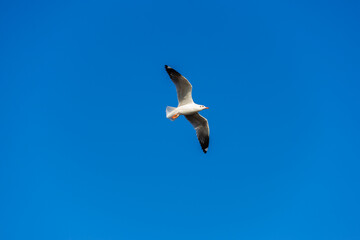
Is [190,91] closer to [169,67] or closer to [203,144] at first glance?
[169,67]

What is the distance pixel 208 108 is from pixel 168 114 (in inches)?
63.9

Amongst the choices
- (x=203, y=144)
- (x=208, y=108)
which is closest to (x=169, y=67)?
(x=208, y=108)

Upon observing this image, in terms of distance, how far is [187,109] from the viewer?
14312 mm

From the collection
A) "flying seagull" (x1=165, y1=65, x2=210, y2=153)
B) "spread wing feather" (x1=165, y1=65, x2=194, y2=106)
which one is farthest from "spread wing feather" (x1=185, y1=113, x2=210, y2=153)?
"spread wing feather" (x1=165, y1=65, x2=194, y2=106)

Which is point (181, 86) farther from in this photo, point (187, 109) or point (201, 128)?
point (201, 128)

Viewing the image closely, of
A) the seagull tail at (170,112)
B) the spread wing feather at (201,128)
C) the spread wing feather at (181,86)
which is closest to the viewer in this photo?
the spread wing feather at (181,86)

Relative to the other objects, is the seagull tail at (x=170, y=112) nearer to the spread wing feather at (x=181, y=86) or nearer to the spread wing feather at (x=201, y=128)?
the spread wing feather at (x=181, y=86)

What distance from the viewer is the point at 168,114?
47.4 feet

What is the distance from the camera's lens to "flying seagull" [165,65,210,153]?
13809 mm

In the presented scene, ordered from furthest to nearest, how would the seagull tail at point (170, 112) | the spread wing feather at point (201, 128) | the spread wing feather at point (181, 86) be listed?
1. the spread wing feather at point (201, 128)
2. the seagull tail at point (170, 112)
3. the spread wing feather at point (181, 86)

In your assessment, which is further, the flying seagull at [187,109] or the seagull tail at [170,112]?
the seagull tail at [170,112]

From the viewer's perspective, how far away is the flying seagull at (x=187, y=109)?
13809 millimetres

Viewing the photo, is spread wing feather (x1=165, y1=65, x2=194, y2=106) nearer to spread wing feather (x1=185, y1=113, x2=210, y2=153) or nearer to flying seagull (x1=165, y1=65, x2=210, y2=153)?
flying seagull (x1=165, y1=65, x2=210, y2=153)

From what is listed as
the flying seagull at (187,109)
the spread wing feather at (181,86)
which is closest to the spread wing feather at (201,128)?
the flying seagull at (187,109)
